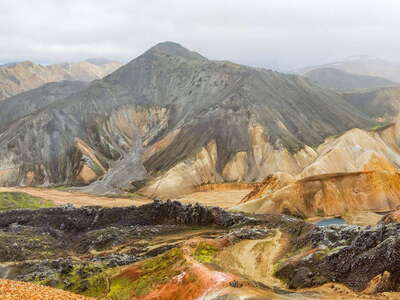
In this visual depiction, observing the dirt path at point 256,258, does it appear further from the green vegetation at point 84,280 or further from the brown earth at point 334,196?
the brown earth at point 334,196

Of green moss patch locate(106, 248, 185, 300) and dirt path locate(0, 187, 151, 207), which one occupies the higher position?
green moss patch locate(106, 248, 185, 300)

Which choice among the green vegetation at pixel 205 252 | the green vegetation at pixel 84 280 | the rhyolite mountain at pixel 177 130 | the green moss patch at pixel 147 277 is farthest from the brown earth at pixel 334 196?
the rhyolite mountain at pixel 177 130

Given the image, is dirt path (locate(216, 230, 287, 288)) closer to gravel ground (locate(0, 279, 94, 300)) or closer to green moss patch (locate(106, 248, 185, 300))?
green moss patch (locate(106, 248, 185, 300))

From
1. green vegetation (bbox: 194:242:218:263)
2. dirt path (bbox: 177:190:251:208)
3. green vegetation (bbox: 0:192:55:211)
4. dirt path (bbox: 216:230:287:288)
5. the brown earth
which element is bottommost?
dirt path (bbox: 177:190:251:208)

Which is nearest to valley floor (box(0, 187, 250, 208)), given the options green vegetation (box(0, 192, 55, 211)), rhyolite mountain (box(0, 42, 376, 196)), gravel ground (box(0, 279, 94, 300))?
green vegetation (box(0, 192, 55, 211))

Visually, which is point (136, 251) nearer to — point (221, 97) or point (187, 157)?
point (187, 157)

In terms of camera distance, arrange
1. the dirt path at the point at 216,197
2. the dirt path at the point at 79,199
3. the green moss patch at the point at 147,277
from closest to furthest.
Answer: the green moss patch at the point at 147,277, the dirt path at the point at 79,199, the dirt path at the point at 216,197
